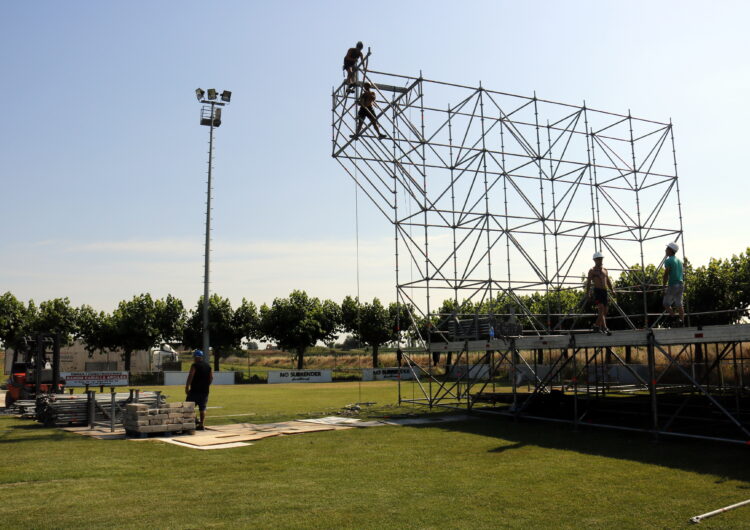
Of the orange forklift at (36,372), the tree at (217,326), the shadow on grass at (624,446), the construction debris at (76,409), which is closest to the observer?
the shadow on grass at (624,446)

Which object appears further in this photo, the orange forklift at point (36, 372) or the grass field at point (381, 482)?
the orange forklift at point (36, 372)

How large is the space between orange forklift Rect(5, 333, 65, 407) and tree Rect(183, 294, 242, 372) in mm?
36558

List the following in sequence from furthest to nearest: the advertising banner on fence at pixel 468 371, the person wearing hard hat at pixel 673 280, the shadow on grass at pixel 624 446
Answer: the advertising banner on fence at pixel 468 371 → the person wearing hard hat at pixel 673 280 → the shadow on grass at pixel 624 446

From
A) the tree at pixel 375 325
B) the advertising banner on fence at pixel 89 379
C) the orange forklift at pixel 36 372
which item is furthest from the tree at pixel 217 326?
the orange forklift at pixel 36 372

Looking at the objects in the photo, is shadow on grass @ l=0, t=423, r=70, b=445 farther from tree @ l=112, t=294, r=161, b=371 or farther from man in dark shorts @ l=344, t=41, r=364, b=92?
tree @ l=112, t=294, r=161, b=371

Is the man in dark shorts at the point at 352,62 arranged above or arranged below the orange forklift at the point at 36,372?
above

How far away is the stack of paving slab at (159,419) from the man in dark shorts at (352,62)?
1321cm

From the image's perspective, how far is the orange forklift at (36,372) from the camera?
68.8 ft

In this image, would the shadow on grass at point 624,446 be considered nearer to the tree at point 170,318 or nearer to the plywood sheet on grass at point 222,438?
the plywood sheet on grass at point 222,438

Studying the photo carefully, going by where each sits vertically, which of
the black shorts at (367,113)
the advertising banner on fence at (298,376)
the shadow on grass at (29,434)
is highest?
the black shorts at (367,113)

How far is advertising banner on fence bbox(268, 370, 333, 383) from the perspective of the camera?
5106 centimetres

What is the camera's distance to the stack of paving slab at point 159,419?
567 inches

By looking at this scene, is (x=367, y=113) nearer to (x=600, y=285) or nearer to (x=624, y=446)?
(x=600, y=285)

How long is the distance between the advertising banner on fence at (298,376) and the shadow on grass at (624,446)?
35.7 metres
